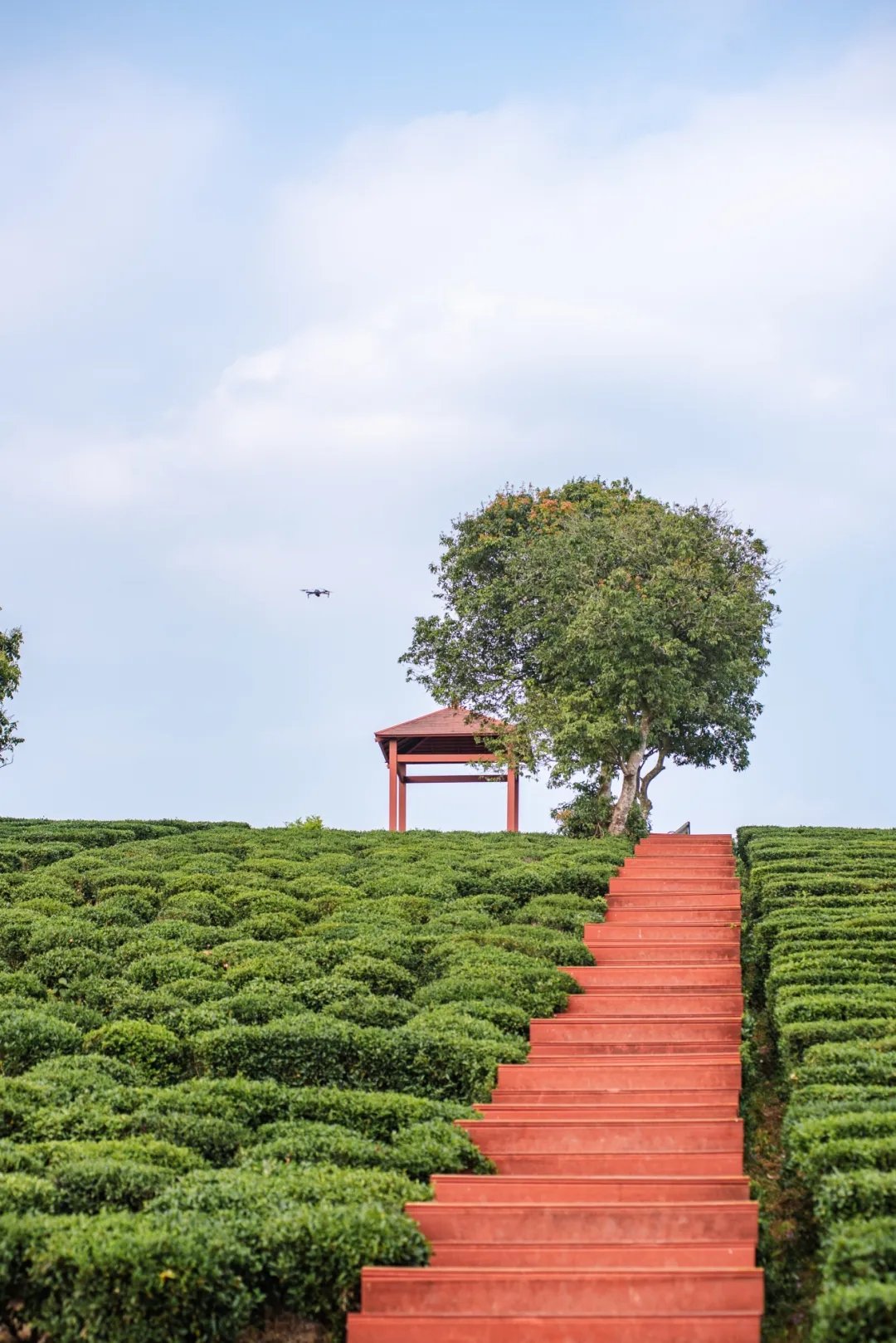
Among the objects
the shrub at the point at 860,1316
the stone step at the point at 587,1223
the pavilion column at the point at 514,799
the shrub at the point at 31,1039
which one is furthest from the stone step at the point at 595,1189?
the pavilion column at the point at 514,799

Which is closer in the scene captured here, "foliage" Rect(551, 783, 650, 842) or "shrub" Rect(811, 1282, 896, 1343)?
"shrub" Rect(811, 1282, 896, 1343)

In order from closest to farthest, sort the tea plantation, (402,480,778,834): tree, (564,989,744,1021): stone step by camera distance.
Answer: the tea plantation, (564,989,744,1021): stone step, (402,480,778,834): tree

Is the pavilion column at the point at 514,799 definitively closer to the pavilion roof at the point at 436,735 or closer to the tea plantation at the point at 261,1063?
the pavilion roof at the point at 436,735

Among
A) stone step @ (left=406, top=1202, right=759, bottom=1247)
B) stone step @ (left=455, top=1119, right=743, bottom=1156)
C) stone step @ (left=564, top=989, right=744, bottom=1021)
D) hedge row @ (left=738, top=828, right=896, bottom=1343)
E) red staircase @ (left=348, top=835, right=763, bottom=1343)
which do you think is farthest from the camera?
stone step @ (left=564, top=989, right=744, bottom=1021)

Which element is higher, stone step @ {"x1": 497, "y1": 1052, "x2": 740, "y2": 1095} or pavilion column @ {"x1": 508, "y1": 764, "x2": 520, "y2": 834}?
pavilion column @ {"x1": 508, "y1": 764, "x2": 520, "y2": 834}

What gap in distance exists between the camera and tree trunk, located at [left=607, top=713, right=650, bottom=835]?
79.8 ft

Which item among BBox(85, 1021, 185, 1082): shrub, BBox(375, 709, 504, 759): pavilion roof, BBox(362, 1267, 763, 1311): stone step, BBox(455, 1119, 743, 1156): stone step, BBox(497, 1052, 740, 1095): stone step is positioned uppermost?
BBox(375, 709, 504, 759): pavilion roof

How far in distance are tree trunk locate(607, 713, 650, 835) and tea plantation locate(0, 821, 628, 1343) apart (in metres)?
4.25

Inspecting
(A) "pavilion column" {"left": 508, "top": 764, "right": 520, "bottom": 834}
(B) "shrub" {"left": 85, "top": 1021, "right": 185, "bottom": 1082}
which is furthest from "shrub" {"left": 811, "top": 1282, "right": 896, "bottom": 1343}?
(A) "pavilion column" {"left": 508, "top": 764, "right": 520, "bottom": 834}

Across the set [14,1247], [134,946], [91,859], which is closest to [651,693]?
[91,859]

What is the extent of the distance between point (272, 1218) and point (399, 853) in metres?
12.9

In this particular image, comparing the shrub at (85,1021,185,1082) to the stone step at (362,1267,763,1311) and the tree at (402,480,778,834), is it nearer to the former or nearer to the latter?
the stone step at (362,1267,763,1311)

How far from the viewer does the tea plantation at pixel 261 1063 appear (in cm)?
744

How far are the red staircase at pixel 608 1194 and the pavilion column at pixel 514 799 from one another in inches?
520
